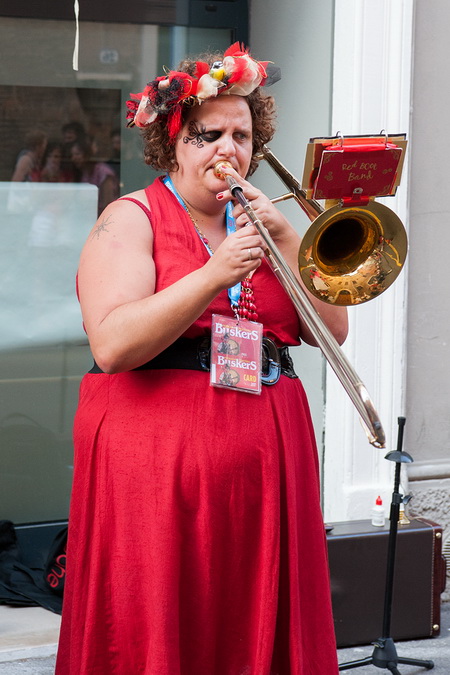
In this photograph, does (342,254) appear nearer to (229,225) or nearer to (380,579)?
(229,225)

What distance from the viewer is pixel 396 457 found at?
3.54m

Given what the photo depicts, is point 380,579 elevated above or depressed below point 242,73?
below

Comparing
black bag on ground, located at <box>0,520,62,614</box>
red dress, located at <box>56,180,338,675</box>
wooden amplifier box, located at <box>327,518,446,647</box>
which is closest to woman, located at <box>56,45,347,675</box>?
red dress, located at <box>56,180,338,675</box>

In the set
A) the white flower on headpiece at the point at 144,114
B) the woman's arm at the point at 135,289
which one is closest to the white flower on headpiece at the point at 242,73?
the white flower on headpiece at the point at 144,114

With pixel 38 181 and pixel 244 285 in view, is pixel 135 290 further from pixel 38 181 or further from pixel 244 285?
pixel 38 181

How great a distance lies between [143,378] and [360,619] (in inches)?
73.2

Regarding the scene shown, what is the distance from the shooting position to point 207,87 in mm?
2514

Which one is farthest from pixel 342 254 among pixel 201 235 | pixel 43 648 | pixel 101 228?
pixel 43 648

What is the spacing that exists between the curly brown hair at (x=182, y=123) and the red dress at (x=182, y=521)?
0.46 feet

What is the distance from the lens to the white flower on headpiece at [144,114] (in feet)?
8.52

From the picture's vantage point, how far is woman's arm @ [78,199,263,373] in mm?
2260

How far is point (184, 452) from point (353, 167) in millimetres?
824

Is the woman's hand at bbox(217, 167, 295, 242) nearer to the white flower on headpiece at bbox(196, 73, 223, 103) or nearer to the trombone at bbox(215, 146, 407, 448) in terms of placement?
the trombone at bbox(215, 146, 407, 448)

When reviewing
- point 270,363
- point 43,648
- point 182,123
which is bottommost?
point 43,648
